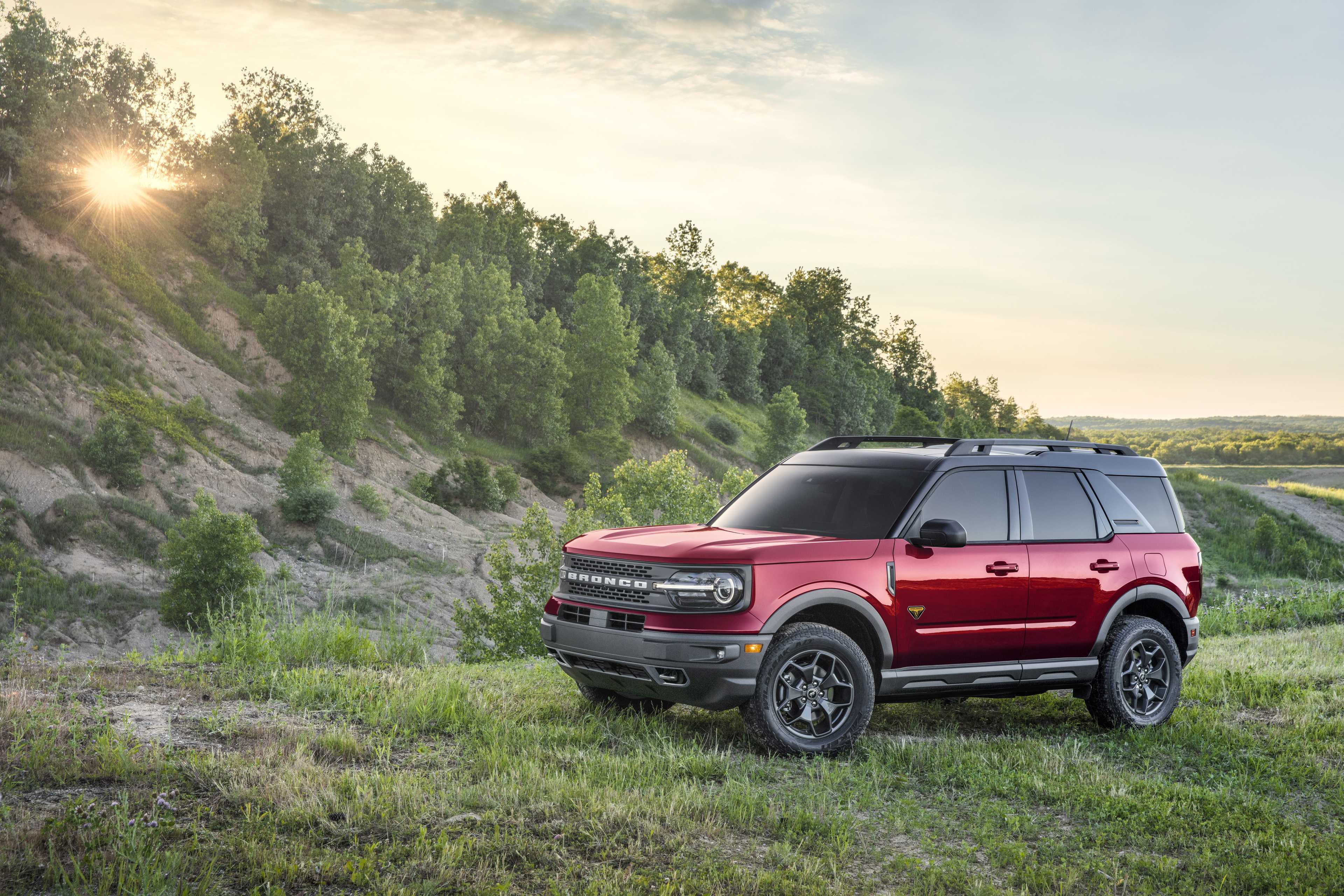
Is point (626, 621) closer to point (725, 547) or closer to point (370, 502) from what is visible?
point (725, 547)

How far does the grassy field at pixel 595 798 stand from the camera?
455 cm

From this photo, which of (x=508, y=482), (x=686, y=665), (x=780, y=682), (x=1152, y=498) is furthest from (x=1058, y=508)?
(x=508, y=482)

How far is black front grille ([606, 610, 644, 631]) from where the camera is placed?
6879 millimetres

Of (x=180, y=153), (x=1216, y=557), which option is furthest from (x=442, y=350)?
(x=1216, y=557)

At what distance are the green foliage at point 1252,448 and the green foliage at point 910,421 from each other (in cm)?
2466

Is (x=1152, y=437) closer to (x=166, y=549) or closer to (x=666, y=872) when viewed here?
(x=166, y=549)

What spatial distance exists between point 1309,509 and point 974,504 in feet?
321

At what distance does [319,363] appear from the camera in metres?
58.0

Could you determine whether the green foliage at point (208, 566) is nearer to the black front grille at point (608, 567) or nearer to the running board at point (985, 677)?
the black front grille at point (608, 567)

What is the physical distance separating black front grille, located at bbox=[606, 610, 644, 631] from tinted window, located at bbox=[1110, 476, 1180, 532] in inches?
165

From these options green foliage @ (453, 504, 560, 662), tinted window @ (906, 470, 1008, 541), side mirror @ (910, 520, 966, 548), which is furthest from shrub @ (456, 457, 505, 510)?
side mirror @ (910, 520, 966, 548)

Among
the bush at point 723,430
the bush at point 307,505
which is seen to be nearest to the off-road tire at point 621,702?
the bush at point 307,505

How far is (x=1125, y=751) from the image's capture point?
7422 millimetres

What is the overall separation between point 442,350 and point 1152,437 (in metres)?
106
